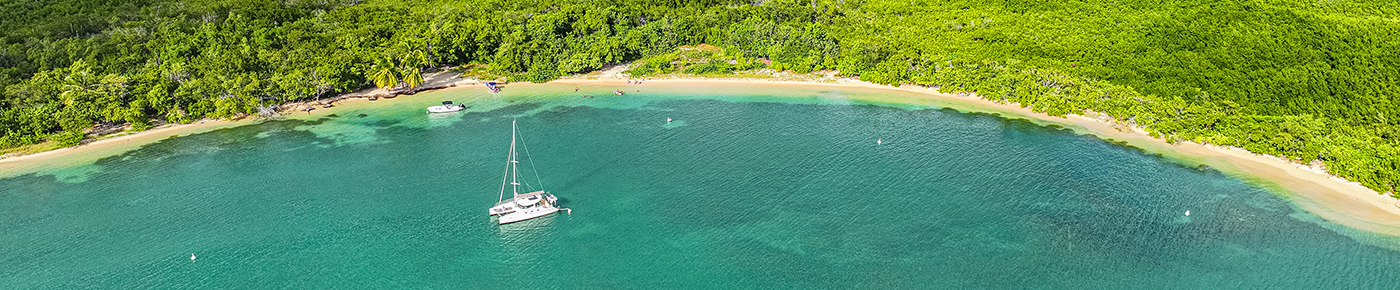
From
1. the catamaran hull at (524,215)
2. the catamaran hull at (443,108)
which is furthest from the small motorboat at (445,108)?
the catamaran hull at (524,215)

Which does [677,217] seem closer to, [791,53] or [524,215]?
[524,215]

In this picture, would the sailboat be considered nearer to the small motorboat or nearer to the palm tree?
the small motorboat

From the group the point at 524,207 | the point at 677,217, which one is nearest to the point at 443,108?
the point at 524,207

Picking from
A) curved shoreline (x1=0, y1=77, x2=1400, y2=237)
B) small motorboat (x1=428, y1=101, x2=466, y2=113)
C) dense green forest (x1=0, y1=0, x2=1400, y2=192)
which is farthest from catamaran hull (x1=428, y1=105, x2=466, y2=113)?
curved shoreline (x1=0, y1=77, x2=1400, y2=237)

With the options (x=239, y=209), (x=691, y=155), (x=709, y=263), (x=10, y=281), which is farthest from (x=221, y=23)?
(x=709, y=263)

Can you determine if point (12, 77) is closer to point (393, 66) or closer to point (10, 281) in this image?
point (393, 66)

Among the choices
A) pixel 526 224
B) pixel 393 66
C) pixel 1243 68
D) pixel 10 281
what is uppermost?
pixel 1243 68
